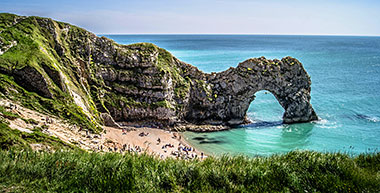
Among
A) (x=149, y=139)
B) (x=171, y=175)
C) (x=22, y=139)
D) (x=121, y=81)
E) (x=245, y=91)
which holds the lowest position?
(x=149, y=139)

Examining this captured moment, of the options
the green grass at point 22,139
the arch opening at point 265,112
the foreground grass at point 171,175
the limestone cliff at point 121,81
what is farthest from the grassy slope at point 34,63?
the arch opening at point 265,112

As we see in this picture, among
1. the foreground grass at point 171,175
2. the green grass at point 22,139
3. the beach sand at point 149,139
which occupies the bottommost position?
the beach sand at point 149,139

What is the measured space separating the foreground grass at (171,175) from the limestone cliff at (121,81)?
54.0 feet

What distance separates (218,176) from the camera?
927 centimetres

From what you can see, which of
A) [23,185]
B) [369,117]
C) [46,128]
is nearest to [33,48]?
[46,128]

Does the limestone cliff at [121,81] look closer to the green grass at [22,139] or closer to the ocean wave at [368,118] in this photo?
the green grass at [22,139]

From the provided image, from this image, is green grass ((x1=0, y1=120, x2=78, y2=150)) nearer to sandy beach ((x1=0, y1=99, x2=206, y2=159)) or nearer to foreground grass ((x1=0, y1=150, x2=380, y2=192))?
→ sandy beach ((x1=0, y1=99, x2=206, y2=159))

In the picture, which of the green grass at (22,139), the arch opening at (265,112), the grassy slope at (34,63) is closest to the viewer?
the green grass at (22,139)

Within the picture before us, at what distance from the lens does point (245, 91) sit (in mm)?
40000

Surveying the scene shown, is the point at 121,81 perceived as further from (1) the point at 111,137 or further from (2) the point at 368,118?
(2) the point at 368,118

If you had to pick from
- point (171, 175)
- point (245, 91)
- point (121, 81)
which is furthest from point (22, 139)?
point (245, 91)

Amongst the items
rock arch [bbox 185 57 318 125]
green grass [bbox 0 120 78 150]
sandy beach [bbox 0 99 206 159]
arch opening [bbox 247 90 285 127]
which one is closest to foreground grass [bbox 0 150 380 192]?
sandy beach [bbox 0 99 206 159]

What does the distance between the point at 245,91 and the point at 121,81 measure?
1888cm

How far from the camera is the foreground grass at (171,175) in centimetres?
821
